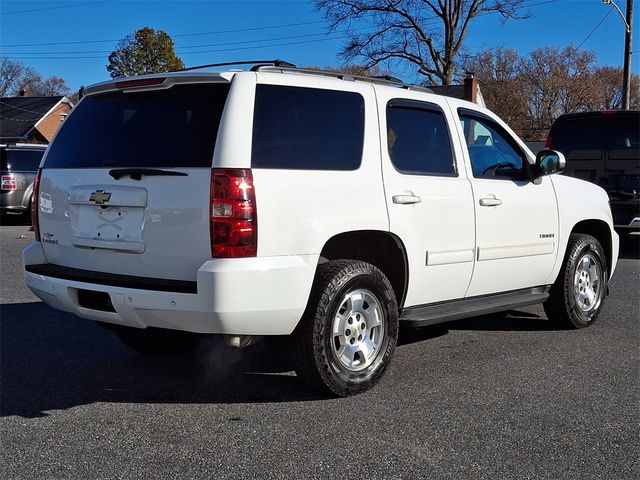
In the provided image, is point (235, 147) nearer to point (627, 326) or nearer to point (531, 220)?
point (531, 220)

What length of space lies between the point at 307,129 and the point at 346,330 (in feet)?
4.10

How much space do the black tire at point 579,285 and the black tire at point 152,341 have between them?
10.3 ft

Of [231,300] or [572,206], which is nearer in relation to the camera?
[231,300]

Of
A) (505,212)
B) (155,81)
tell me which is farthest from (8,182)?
(505,212)

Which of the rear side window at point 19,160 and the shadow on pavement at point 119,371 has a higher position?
the rear side window at point 19,160

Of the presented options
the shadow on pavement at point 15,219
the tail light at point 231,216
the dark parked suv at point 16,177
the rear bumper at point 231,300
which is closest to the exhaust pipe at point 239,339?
the rear bumper at point 231,300

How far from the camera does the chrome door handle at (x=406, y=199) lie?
441cm

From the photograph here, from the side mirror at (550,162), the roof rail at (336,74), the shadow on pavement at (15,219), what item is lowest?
the shadow on pavement at (15,219)

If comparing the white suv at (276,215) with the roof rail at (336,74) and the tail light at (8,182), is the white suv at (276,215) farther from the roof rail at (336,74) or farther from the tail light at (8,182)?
the tail light at (8,182)

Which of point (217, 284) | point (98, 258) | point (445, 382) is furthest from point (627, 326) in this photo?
point (98, 258)

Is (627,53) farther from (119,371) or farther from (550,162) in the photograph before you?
(119,371)

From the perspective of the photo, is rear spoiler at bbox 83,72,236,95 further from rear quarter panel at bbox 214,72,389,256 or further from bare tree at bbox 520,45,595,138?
bare tree at bbox 520,45,595,138

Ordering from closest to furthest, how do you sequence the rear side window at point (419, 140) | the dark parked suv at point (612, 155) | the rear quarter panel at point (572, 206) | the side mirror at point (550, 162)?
the rear side window at point (419, 140) < the side mirror at point (550, 162) < the rear quarter panel at point (572, 206) < the dark parked suv at point (612, 155)

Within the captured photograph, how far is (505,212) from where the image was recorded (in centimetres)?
523
